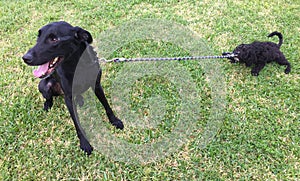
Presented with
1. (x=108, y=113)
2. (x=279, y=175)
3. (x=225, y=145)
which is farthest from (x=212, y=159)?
(x=108, y=113)

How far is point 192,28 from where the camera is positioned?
4.37 meters

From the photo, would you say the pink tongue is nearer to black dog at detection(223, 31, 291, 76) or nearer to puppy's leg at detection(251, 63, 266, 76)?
black dog at detection(223, 31, 291, 76)

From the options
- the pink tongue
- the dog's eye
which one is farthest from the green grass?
the dog's eye

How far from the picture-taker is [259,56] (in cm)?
343

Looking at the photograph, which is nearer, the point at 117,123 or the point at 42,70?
the point at 42,70

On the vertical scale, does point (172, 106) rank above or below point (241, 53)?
below

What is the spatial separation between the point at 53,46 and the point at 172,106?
5.55 feet

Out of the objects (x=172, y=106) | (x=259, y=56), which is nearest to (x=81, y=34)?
(x=172, y=106)

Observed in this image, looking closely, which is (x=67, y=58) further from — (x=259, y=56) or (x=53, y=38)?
(x=259, y=56)

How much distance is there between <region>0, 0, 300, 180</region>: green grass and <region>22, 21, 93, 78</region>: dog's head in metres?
1.05

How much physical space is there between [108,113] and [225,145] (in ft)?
4.62

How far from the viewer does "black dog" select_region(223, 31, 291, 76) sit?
135 inches

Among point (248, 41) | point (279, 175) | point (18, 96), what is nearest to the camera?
point (279, 175)

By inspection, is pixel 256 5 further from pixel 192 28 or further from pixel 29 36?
pixel 29 36
